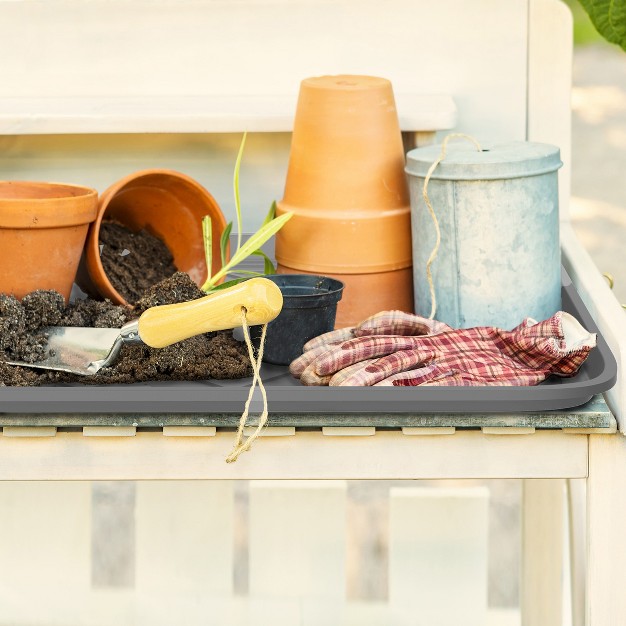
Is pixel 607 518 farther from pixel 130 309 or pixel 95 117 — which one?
pixel 95 117

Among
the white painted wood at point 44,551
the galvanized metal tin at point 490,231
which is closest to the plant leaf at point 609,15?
the galvanized metal tin at point 490,231

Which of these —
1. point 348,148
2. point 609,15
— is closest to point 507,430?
point 348,148

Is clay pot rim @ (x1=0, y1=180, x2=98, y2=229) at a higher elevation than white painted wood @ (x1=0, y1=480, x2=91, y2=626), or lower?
higher

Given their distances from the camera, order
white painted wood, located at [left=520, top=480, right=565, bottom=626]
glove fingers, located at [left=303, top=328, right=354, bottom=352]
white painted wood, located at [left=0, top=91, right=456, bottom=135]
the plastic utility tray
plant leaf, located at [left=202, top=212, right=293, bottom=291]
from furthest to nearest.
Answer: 1. white painted wood, located at [left=520, top=480, right=565, bottom=626]
2. white painted wood, located at [left=0, top=91, right=456, bottom=135]
3. plant leaf, located at [left=202, top=212, right=293, bottom=291]
4. glove fingers, located at [left=303, top=328, right=354, bottom=352]
5. the plastic utility tray

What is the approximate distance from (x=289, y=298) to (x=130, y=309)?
182mm

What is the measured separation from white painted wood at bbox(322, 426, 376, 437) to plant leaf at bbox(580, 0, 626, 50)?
2.60 feet

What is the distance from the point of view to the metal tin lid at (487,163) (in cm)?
105

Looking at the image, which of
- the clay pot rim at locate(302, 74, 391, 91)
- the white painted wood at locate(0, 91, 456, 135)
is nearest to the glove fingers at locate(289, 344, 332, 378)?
the clay pot rim at locate(302, 74, 391, 91)

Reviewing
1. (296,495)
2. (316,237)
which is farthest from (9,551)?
(316,237)

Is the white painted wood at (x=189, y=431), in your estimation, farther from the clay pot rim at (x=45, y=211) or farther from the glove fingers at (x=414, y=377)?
the clay pot rim at (x=45, y=211)

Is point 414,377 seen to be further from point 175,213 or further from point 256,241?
point 175,213

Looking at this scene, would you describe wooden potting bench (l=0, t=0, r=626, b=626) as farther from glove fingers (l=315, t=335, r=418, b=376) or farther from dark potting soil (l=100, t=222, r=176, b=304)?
glove fingers (l=315, t=335, r=418, b=376)

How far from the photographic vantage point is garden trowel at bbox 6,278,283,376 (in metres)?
0.90

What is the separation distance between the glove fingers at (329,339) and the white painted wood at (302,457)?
118mm
